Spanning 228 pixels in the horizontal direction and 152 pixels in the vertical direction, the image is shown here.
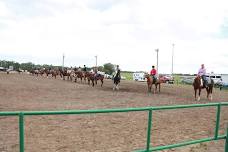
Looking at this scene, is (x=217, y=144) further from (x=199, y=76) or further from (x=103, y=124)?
(x=199, y=76)

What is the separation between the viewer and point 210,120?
1320 centimetres

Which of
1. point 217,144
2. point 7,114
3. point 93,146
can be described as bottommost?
point 217,144

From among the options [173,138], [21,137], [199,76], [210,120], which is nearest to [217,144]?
[173,138]

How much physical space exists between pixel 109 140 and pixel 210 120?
7255 millimetres

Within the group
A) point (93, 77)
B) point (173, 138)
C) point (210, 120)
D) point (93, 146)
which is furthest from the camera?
point (93, 77)

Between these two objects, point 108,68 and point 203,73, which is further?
point 108,68

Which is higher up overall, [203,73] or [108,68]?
[203,73]

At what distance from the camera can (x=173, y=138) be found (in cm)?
893

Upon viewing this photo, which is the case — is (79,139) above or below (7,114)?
below

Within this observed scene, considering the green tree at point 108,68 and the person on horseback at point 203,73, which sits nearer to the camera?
the person on horseback at point 203,73

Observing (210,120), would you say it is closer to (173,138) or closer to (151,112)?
(173,138)

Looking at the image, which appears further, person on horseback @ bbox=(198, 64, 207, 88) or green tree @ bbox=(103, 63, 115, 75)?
green tree @ bbox=(103, 63, 115, 75)

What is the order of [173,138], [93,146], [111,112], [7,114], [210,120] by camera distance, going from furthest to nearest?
1. [210,120]
2. [173,138]
3. [93,146]
4. [111,112]
5. [7,114]

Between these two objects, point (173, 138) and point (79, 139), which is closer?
point (79, 139)
